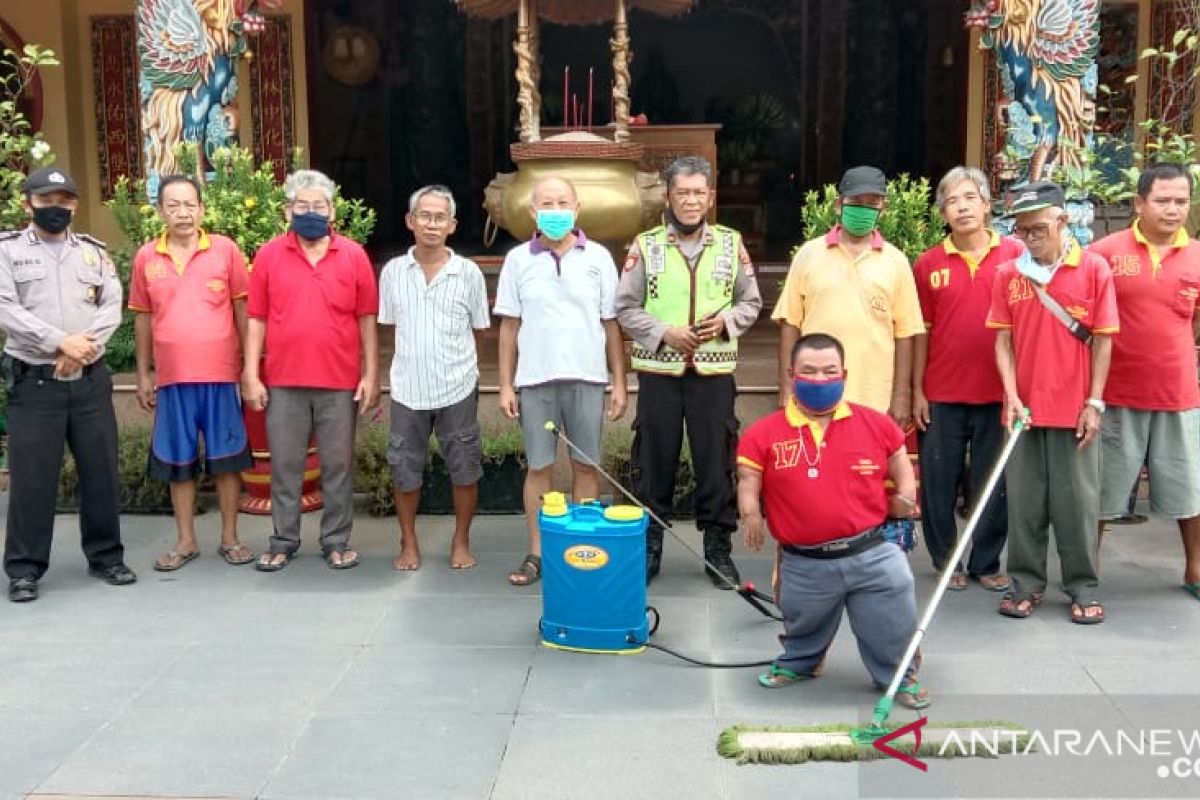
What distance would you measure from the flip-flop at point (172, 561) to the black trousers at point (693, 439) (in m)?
2.05

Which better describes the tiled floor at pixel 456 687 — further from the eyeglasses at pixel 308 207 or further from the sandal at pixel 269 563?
the eyeglasses at pixel 308 207

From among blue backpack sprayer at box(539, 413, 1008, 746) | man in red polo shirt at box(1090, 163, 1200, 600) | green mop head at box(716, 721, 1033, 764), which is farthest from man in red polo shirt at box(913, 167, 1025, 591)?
green mop head at box(716, 721, 1033, 764)

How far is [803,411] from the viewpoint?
387 centimetres

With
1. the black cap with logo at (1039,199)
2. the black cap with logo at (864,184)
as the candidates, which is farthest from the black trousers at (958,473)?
the black cap with logo at (864,184)

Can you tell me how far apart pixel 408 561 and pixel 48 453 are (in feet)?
5.02

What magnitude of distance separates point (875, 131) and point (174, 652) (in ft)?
38.4

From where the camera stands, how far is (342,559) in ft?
18.0

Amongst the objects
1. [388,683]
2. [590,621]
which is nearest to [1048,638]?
[590,621]

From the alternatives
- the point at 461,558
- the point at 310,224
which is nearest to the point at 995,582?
the point at 461,558

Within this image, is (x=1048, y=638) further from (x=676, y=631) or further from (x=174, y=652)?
(x=174, y=652)

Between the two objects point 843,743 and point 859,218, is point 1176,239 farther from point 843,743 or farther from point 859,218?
point 843,743

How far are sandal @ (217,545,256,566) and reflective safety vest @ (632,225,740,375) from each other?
6.73 feet

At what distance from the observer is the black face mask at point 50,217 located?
4.95 metres

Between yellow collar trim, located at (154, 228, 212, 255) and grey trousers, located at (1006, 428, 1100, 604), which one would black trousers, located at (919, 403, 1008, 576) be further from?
yellow collar trim, located at (154, 228, 212, 255)
